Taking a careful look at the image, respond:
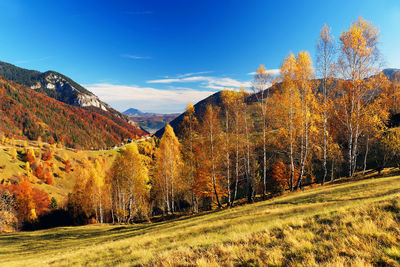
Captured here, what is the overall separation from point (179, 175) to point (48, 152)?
478ft

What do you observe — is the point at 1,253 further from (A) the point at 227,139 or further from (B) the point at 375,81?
(B) the point at 375,81

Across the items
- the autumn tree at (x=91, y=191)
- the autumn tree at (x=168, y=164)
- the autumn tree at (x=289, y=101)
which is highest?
the autumn tree at (x=289, y=101)

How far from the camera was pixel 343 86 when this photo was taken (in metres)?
22.5

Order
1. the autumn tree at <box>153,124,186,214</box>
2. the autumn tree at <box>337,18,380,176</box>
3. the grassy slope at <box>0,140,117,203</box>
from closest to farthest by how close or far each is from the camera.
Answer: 1. the autumn tree at <box>337,18,380,176</box>
2. the autumn tree at <box>153,124,186,214</box>
3. the grassy slope at <box>0,140,117,203</box>

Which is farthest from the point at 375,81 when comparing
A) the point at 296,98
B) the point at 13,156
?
the point at 13,156

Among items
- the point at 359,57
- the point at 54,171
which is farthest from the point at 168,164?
the point at 54,171

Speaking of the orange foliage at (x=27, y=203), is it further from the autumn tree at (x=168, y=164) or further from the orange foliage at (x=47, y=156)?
the autumn tree at (x=168, y=164)

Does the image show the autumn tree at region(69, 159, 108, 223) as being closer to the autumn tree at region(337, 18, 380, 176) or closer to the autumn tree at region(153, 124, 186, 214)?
the autumn tree at region(153, 124, 186, 214)

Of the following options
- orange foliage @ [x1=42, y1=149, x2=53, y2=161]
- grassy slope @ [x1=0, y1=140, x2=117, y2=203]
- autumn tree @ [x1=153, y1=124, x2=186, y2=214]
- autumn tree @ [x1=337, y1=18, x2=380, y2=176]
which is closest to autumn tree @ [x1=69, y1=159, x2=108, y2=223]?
autumn tree @ [x1=153, y1=124, x2=186, y2=214]

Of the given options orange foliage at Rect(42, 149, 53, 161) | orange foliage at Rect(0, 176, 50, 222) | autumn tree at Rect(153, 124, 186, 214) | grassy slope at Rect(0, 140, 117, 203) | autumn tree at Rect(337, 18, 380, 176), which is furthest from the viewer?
orange foliage at Rect(42, 149, 53, 161)

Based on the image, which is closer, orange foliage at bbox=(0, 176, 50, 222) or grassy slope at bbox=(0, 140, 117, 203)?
orange foliage at bbox=(0, 176, 50, 222)

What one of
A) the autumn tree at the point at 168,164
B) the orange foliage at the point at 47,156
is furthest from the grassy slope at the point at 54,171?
the autumn tree at the point at 168,164

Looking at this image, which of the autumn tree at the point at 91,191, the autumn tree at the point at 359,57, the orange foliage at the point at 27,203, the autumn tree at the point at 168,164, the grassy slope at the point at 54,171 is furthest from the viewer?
the grassy slope at the point at 54,171

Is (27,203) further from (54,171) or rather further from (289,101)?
(289,101)
